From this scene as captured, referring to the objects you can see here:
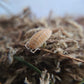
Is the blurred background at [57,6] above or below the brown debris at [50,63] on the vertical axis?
above

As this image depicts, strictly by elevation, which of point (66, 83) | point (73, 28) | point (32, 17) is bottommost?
point (66, 83)

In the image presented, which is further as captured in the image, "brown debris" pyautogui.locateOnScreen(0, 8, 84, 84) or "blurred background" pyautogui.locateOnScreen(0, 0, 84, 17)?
"blurred background" pyautogui.locateOnScreen(0, 0, 84, 17)

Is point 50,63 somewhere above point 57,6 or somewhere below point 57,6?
below

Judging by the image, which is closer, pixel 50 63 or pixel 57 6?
pixel 50 63

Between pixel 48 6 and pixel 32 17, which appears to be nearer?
pixel 32 17

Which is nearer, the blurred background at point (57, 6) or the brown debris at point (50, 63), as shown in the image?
the brown debris at point (50, 63)

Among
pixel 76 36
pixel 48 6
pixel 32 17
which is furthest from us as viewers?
pixel 48 6

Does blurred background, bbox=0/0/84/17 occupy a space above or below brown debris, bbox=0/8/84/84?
above

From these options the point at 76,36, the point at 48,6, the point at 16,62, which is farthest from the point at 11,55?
the point at 48,6

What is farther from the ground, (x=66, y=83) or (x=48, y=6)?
(x=48, y=6)

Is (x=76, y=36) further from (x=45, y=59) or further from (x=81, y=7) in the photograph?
(x=81, y=7)

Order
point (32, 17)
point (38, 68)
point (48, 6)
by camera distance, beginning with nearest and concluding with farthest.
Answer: point (38, 68), point (32, 17), point (48, 6)
